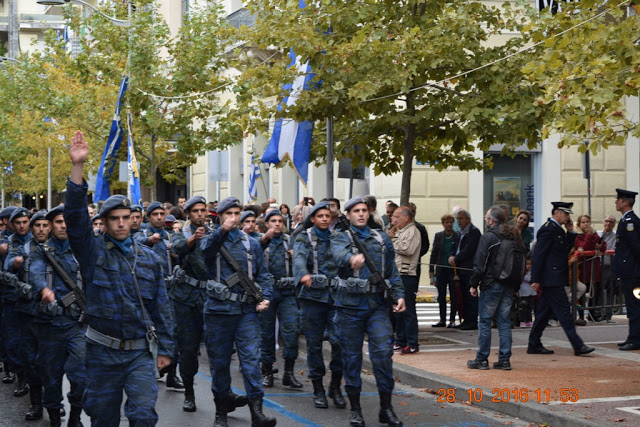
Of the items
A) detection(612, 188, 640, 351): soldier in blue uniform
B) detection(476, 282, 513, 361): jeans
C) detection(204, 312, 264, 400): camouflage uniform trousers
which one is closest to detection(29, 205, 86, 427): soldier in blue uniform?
detection(204, 312, 264, 400): camouflage uniform trousers

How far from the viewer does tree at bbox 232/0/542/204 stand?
1454 centimetres

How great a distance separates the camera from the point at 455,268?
16.8 meters

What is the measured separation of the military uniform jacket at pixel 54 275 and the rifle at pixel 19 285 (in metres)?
0.79

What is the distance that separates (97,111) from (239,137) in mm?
6569

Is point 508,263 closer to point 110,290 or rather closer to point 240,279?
point 240,279

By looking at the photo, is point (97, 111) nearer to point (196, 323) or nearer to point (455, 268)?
point (455, 268)

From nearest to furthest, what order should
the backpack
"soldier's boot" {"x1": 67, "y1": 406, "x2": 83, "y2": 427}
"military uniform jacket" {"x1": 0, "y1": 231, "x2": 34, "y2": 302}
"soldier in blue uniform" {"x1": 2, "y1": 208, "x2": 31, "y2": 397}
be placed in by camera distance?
"soldier's boot" {"x1": 67, "y1": 406, "x2": 83, "y2": 427}, "military uniform jacket" {"x1": 0, "y1": 231, "x2": 34, "y2": 302}, "soldier in blue uniform" {"x1": 2, "y1": 208, "x2": 31, "y2": 397}, the backpack

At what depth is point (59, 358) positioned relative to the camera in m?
9.36

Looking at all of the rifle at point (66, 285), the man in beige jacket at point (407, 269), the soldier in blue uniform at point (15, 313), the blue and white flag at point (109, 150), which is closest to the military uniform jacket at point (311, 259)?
the rifle at point (66, 285)

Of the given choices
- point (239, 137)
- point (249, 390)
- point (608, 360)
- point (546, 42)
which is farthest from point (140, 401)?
point (239, 137)

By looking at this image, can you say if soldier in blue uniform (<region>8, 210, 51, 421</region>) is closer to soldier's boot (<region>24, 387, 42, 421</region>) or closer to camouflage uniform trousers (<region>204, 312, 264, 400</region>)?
soldier's boot (<region>24, 387, 42, 421</region>)

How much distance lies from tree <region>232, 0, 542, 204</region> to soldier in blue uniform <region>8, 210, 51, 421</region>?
5195 mm

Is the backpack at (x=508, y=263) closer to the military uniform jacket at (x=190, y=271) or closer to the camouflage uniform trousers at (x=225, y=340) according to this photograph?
the military uniform jacket at (x=190, y=271)

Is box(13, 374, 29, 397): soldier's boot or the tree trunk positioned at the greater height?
the tree trunk
